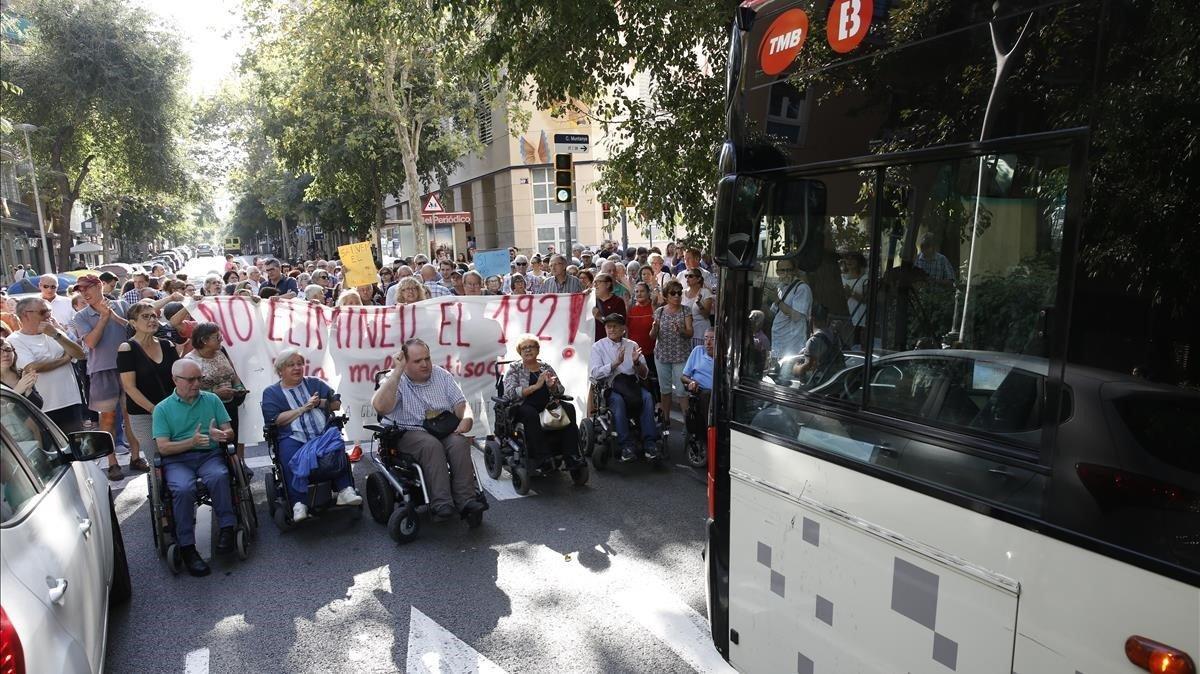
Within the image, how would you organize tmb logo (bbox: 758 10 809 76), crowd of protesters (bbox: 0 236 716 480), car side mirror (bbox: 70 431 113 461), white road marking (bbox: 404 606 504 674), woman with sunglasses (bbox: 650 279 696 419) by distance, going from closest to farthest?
1. tmb logo (bbox: 758 10 809 76)
2. car side mirror (bbox: 70 431 113 461)
3. white road marking (bbox: 404 606 504 674)
4. crowd of protesters (bbox: 0 236 716 480)
5. woman with sunglasses (bbox: 650 279 696 419)

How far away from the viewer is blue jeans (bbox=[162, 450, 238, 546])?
5.17 metres

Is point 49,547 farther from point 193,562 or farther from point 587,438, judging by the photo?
point 587,438

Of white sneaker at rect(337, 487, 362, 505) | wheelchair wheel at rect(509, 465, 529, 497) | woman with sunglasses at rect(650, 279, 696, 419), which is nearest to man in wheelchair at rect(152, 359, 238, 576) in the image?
white sneaker at rect(337, 487, 362, 505)

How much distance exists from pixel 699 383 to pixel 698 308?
5.27ft

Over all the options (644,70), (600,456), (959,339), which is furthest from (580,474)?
(959,339)

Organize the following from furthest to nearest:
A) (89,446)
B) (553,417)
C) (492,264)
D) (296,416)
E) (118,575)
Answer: (492,264)
(553,417)
(296,416)
(118,575)
(89,446)

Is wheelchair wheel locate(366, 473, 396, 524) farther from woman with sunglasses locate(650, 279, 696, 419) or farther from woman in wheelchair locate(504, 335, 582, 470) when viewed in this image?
woman with sunglasses locate(650, 279, 696, 419)

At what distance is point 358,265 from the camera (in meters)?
10.5

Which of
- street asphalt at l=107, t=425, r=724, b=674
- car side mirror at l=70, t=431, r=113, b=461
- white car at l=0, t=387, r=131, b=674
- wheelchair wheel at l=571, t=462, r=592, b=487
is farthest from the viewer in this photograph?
wheelchair wheel at l=571, t=462, r=592, b=487

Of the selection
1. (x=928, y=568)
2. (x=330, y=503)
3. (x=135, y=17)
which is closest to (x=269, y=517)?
(x=330, y=503)

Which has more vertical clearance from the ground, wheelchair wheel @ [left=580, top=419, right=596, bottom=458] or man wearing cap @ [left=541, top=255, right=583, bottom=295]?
man wearing cap @ [left=541, top=255, right=583, bottom=295]

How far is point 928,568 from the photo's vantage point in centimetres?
229

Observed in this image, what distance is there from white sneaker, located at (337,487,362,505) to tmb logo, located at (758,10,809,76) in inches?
172

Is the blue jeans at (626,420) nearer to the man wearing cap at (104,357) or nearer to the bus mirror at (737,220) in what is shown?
the bus mirror at (737,220)
